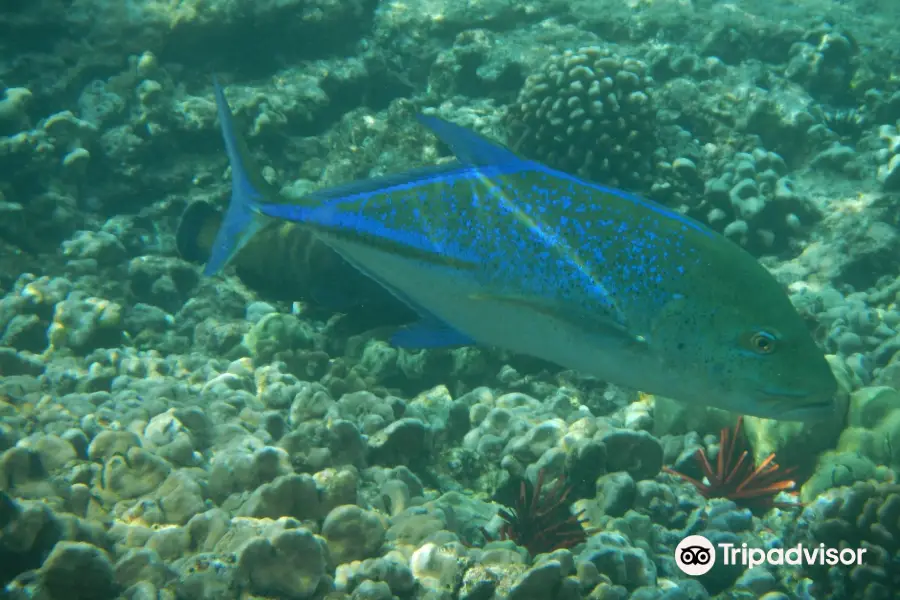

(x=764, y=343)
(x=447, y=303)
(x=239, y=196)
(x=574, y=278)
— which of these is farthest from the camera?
(x=239, y=196)

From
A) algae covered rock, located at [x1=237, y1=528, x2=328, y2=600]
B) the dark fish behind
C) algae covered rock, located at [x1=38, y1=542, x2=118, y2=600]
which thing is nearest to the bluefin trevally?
algae covered rock, located at [x1=237, y1=528, x2=328, y2=600]

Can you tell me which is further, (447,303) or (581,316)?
(447,303)

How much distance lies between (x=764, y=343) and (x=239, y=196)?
194 centimetres

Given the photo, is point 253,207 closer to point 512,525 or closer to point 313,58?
point 512,525

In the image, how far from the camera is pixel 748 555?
276 cm

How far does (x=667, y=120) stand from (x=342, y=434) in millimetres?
5697

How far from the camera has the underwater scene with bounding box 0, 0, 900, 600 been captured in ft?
5.92

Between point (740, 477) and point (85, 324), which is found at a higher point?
point (740, 477)

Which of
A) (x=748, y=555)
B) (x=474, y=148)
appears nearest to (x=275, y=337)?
(x=474, y=148)

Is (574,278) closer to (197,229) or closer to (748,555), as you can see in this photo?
(748,555)

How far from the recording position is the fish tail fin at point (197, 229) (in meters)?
5.02

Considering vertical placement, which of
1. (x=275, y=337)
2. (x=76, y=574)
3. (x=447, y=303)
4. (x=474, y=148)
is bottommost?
(x=275, y=337)

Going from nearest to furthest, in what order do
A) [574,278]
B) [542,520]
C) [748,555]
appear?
[574,278] < [748,555] < [542,520]

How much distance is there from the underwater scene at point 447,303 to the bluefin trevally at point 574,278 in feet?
0.04
